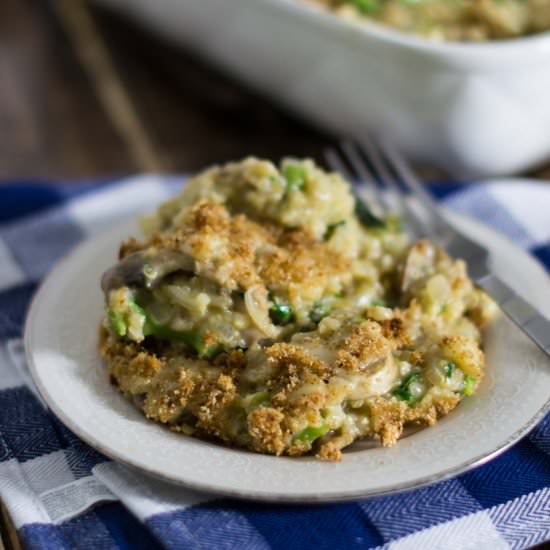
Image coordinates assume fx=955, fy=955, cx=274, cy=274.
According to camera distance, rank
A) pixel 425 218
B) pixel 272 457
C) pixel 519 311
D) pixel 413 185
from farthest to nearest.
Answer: pixel 413 185 → pixel 425 218 → pixel 519 311 → pixel 272 457

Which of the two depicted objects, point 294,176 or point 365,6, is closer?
point 294,176

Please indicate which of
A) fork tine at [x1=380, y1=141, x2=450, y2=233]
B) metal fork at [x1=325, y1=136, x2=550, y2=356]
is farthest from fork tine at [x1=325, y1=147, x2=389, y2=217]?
fork tine at [x1=380, y1=141, x2=450, y2=233]

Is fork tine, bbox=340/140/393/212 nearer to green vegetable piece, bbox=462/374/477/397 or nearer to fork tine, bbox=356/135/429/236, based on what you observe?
fork tine, bbox=356/135/429/236

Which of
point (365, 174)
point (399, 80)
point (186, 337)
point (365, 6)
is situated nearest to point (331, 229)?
point (186, 337)

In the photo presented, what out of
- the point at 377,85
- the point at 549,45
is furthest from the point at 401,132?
the point at 549,45

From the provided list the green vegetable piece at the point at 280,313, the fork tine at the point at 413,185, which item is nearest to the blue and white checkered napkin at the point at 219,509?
the green vegetable piece at the point at 280,313

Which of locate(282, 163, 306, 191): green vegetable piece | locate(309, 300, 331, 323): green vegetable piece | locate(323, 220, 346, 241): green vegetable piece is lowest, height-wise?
locate(309, 300, 331, 323): green vegetable piece

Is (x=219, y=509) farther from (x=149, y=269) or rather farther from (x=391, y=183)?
(x=391, y=183)
